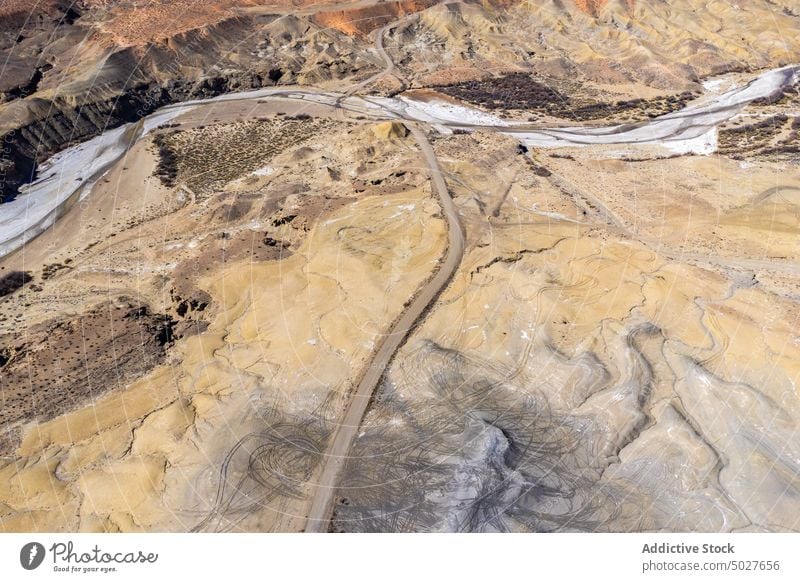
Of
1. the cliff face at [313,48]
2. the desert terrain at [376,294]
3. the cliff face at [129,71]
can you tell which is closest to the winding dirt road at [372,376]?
the desert terrain at [376,294]

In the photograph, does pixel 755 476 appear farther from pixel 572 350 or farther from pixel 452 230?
pixel 452 230

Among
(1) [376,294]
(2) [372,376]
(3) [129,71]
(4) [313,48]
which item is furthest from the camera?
(4) [313,48]

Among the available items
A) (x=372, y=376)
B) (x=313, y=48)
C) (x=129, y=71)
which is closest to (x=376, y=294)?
(x=372, y=376)

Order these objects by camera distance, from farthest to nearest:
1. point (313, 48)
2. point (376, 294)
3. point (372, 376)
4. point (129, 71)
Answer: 1. point (313, 48)
2. point (129, 71)
3. point (376, 294)
4. point (372, 376)

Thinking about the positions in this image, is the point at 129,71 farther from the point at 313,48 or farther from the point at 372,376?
the point at 372,376

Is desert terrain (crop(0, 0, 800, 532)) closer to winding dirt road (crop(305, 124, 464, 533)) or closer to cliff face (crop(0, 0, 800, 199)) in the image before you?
winding dirt road (crop(305, 124, 464, 533))

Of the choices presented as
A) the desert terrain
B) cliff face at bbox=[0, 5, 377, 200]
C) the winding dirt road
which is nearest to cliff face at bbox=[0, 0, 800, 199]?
cliff face at bbox=[0, 5, 377, 200]
